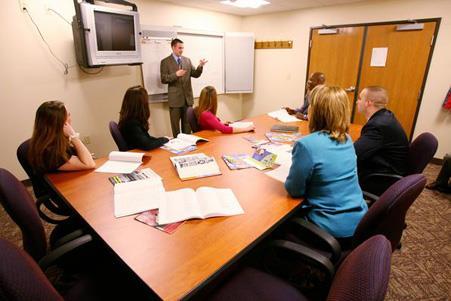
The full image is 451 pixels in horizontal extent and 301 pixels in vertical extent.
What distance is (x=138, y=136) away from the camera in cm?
210

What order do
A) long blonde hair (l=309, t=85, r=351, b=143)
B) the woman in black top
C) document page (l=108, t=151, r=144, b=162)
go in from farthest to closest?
the woman in black top → document page (l=108, t=151, r=144, b=162) → long blonde hair (l=309, t=85, r=351, b=143)

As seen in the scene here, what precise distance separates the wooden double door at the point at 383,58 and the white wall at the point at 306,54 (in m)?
0.11

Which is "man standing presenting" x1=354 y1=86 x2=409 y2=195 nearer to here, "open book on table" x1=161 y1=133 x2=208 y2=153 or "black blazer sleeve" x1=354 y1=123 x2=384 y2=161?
"black blazer sleeve" x1=354 y1=123 x2=384 y2=161

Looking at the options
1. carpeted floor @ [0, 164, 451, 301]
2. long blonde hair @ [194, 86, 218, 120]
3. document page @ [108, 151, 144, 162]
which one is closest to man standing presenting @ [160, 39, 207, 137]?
long blonde hair @ [194, 86, 218, 120]

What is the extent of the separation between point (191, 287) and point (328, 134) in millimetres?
979

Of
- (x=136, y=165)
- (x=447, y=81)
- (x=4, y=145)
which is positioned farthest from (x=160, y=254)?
(x=447, y=81)

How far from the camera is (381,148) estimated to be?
1988mm

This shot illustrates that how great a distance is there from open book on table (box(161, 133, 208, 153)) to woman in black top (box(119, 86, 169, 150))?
0.11 metres

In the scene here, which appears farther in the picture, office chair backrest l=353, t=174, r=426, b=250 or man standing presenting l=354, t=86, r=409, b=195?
man standing presenting l=354, t=86, r=409, b=195

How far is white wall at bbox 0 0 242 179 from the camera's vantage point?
9.39ft

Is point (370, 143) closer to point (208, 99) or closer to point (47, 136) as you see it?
point (208, 99)

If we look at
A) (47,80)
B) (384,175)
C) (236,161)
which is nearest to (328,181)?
(236,161)

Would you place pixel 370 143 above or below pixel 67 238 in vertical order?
above

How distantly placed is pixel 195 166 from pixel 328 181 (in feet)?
2.79
